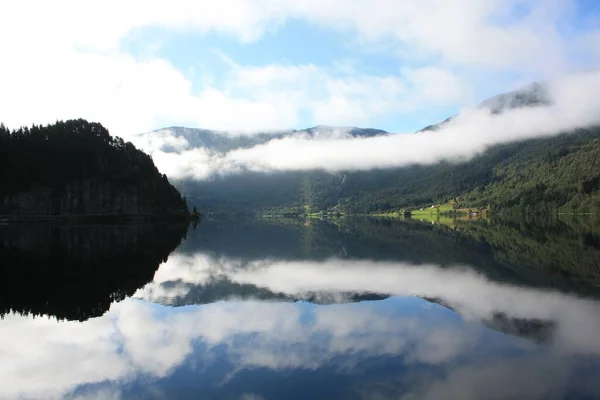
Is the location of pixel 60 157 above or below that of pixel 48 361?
above

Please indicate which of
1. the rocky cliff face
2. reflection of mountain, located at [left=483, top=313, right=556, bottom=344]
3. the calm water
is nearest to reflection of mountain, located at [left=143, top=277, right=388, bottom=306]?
the calm water

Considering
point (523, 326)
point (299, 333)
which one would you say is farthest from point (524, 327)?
point (299, 333)

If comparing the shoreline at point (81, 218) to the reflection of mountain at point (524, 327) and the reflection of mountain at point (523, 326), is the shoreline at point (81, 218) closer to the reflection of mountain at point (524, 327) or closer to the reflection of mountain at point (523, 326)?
the reflection of mountain at point (523, 326)

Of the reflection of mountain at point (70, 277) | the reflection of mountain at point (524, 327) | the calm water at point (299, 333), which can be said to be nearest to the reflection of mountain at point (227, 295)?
the calm water at point (299, 333)

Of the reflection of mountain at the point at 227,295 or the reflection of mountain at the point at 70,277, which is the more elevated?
the reflection of mountain at the point at 70,277

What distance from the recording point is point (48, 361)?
15.6 metres

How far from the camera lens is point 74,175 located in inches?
5782

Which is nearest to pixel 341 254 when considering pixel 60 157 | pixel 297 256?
pixel 297 256

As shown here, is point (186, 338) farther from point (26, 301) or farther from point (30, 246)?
point (30, 246)

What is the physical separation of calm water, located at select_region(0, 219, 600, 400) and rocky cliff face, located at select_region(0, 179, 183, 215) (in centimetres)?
10648

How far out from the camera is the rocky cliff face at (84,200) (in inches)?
5138

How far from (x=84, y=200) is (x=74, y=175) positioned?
8759 millimetres

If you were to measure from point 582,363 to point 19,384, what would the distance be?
17.2m

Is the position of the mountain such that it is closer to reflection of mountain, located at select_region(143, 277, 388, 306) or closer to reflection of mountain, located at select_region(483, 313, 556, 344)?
reflection of mountain, located at select_region(143, 277, 388, 306)
